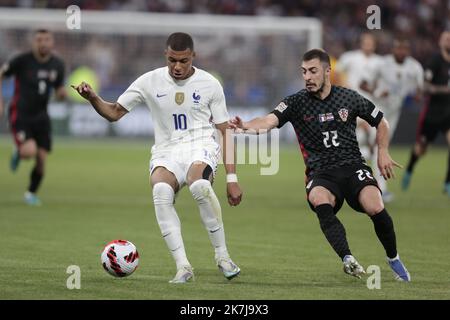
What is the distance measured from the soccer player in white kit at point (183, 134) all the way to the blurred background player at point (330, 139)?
48 centimetres

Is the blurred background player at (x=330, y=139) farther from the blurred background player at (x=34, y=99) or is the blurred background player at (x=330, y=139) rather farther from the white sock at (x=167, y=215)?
the blurred background player at (x=34, y=99)

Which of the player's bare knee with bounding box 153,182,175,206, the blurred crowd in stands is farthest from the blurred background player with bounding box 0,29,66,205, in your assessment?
the blurred crowd in stands

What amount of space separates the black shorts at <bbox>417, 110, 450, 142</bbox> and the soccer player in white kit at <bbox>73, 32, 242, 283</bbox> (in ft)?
30.1

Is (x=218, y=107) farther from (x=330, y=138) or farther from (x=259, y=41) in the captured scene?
(x=259, y=41)

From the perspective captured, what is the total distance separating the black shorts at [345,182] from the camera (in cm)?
944

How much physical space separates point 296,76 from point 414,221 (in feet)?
56.4

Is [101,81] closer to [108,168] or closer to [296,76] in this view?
[296,76]

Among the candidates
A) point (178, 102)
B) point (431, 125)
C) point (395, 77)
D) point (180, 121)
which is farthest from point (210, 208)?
point (431, 125)

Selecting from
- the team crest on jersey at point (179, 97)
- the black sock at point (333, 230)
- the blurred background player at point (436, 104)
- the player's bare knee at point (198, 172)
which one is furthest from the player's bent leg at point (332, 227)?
the blurred background player at point (436, 104)

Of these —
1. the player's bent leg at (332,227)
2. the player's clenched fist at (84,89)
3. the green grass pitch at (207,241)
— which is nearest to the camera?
the green grass pitch at (207,241)

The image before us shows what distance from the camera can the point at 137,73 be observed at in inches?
1232

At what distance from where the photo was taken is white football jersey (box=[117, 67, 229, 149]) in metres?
9.45
